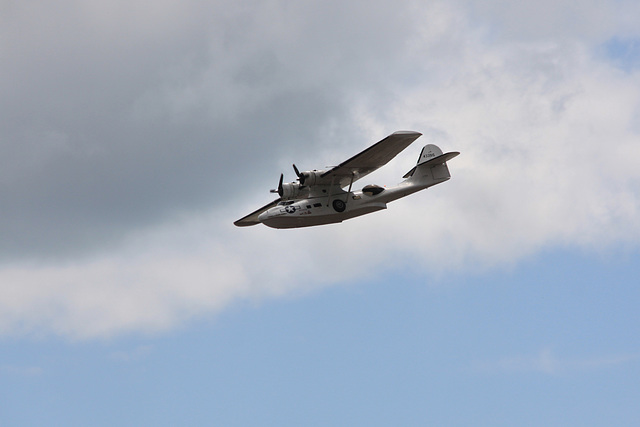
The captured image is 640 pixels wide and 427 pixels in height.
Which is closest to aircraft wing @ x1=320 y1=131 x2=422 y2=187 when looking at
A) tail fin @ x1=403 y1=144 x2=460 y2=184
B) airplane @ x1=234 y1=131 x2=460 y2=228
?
airplane @ x1=234 y1=131 x2=460 y2=228

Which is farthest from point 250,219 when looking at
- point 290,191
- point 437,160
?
point 437,160

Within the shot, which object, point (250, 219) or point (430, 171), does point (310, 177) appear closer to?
point (430, 171)

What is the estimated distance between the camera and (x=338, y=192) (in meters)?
51.4

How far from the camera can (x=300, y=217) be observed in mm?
49500

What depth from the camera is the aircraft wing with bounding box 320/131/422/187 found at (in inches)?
1849

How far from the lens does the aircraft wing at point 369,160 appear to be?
46969 millimetres

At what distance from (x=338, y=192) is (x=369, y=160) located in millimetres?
3318

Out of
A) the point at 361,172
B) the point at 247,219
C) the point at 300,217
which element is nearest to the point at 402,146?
the point at 361,172

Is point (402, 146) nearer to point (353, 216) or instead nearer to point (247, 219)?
point (353, 216)

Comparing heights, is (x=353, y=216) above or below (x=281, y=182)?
below

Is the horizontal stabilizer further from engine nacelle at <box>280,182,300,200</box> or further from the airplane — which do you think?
engine nacelle at <box>280,182,300,200</box>

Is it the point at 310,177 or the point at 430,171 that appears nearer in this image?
the point at 310,177

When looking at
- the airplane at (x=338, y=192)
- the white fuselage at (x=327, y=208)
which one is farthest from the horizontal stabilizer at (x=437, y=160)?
the white fuselage at (x=327, y=208)

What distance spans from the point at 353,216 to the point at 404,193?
14.6 feet
